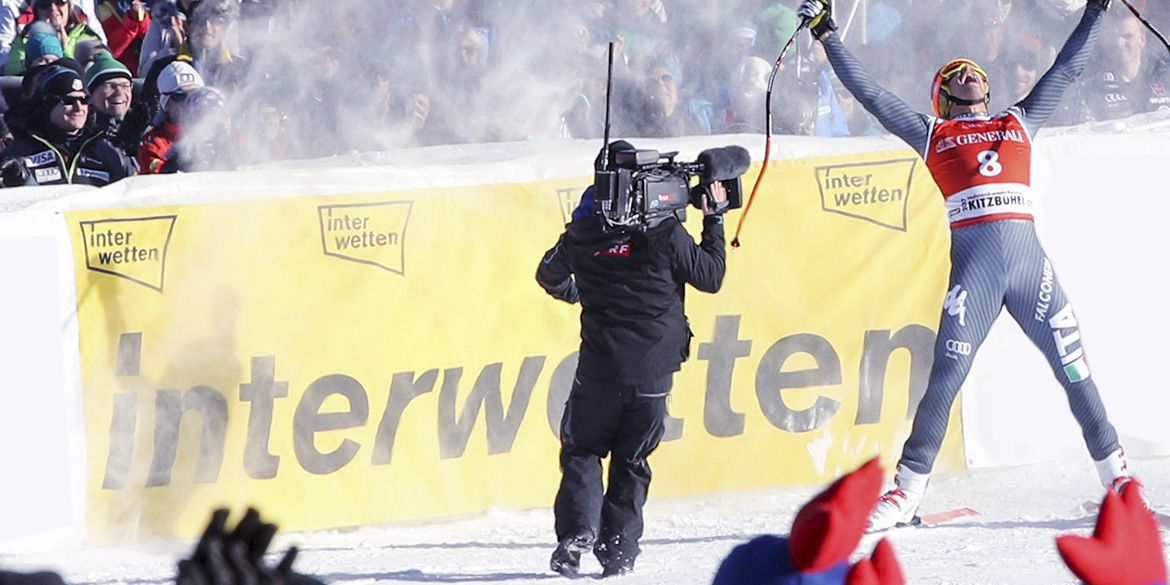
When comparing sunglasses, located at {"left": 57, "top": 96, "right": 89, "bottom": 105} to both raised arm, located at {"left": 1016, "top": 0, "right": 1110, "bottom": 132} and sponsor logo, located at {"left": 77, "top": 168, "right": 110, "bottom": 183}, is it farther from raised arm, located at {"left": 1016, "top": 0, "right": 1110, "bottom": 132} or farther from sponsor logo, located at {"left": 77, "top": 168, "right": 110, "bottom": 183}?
raised arm, located at {"left": 1016, "top": 0, "right": 1110, "bottom": 132}

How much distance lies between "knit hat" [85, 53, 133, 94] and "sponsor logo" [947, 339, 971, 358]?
384cm

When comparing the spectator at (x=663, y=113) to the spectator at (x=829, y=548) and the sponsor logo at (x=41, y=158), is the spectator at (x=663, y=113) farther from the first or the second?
the spectator at (x=829, y=548)

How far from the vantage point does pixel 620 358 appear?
18.0ft

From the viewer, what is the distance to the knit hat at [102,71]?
24.7 feet

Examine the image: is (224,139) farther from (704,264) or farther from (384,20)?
(704,264)

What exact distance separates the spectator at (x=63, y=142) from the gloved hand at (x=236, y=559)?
5795 mm

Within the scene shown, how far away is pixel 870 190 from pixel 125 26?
141 inches

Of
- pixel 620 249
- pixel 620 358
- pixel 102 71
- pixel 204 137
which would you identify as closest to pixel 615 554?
pixel 620 358

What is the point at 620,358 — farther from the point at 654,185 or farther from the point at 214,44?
the point at 214,44

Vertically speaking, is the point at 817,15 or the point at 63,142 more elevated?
the point at 817,15

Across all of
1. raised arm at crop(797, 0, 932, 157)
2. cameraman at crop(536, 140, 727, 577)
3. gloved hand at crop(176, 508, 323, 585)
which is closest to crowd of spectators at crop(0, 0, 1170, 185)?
raised arm at crop(797, 0, 932, 157)

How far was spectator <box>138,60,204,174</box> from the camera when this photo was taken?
7.51 metres

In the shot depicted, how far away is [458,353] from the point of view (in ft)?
22.4

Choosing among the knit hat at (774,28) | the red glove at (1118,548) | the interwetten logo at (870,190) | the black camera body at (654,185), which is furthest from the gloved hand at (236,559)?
the knit hat at (774,28)
